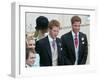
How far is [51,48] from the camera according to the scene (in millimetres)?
1516

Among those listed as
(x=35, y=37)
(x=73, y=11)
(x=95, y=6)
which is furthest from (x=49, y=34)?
(x=95, y=6)

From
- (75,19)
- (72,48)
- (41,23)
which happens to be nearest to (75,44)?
(72,48)

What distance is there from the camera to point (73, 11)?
61.4 inches

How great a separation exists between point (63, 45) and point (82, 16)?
216 mm

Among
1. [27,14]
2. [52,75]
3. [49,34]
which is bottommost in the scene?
[52,75]

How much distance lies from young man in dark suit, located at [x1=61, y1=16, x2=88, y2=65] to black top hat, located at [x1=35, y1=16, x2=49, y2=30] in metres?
0.13

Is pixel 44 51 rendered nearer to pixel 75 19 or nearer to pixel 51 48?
pixel 51 48

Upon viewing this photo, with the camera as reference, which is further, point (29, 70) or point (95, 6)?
Answer: point (95, 6)

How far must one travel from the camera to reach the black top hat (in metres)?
1.47

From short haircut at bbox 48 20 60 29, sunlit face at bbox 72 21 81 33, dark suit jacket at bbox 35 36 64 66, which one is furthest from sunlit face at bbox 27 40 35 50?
sunlit face at bbox 72 21 81 33

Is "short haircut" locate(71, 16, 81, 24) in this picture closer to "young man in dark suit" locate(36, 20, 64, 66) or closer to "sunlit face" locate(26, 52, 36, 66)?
"young man in dark suit" locate(36, 20, 64, 66)

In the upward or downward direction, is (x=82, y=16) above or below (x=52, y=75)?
above

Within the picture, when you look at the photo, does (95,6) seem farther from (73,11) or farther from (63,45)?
(63,45)

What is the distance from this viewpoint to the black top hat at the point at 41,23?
147 cm
